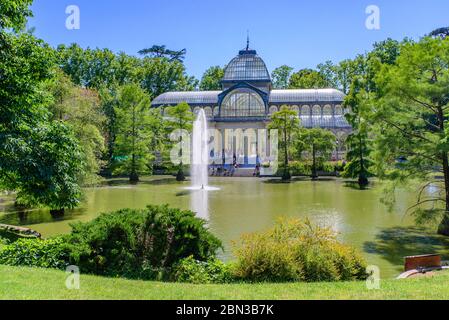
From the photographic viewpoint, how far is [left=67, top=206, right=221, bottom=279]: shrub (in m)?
9.08

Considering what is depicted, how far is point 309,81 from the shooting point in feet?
239

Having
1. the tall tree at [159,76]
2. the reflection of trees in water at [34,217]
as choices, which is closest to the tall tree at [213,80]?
the tall tree at [159,76]

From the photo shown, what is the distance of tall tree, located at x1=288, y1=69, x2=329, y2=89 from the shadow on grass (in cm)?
5829

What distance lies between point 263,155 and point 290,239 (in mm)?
44977

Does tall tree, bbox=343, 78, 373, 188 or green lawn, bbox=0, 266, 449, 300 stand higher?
tall tree, bbox=343, 78, 373, 188

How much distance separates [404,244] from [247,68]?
49.2 metres

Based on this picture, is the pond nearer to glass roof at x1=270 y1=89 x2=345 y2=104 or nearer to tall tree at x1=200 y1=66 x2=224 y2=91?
glass roof at x1=270 y1=89 x2=345 y2=104

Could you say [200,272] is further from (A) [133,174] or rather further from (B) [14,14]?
(A) [133,174]

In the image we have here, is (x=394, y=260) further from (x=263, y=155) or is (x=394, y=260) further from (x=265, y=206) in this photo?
(x=263, y=155)

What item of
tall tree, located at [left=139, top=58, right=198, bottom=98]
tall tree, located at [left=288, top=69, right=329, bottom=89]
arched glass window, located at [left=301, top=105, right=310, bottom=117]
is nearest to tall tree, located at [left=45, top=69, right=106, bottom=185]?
arched glass window, located at [left=301, top=105, right=310, bottom=117]

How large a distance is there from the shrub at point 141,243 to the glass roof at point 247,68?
5228 centimetres

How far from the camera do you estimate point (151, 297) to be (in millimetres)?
6352

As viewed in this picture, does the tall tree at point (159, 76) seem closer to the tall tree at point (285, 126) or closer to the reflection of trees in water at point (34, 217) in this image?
the tall tree at point (285, 126)
